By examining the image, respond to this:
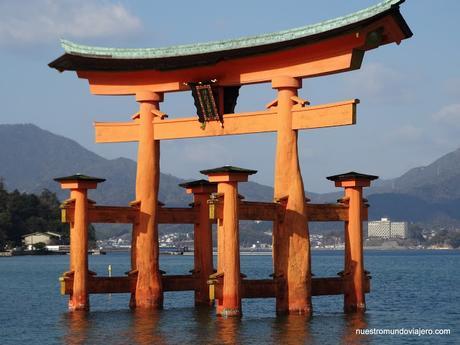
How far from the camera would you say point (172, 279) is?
39.0 meters

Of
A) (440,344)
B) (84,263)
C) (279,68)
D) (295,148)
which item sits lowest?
(440,344)

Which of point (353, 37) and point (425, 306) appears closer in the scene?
point (353, 37)

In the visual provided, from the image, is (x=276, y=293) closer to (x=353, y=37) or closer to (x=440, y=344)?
(x=440, y=344)

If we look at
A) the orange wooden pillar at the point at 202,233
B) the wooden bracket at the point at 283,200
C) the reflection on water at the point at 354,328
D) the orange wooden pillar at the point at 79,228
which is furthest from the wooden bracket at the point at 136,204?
the reflection on water at the point at 354,328

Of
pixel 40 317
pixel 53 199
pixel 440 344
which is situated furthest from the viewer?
pixel 53 199

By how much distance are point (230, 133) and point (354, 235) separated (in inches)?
217

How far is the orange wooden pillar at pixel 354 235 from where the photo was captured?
119 feet

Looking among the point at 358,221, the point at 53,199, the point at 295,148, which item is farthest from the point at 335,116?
the point at 53,199

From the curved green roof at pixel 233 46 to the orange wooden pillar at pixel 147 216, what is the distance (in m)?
1.89

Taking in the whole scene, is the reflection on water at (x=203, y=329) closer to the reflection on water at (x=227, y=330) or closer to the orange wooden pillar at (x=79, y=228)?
the reflection on water at (x=227, y=330)

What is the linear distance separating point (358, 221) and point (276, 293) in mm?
3997

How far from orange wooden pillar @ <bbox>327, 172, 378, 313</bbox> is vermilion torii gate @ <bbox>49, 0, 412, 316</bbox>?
3cm

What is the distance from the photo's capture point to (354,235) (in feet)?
119

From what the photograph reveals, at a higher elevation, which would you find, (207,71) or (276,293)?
(207,71)
